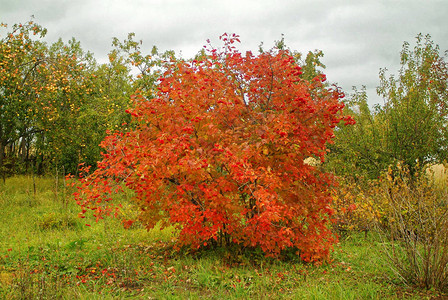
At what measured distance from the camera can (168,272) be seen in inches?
220

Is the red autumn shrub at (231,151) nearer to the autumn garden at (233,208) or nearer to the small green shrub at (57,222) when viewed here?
the autumn garden at (233,208)

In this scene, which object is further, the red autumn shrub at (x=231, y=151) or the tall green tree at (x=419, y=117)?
the tall green tree at (x=419, y=117)

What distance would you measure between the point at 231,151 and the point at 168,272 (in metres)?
2.22

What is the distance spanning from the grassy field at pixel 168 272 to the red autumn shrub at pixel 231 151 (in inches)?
19.1

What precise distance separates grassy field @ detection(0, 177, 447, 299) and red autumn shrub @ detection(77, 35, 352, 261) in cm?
48

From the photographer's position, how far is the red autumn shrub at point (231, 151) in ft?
16.7

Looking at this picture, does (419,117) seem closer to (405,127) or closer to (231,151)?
(405,127)

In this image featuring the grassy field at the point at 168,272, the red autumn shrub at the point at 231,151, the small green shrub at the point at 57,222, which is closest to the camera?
the grassy field at the point at 168,272

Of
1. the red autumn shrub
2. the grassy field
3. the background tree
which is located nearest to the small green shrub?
the grassy field

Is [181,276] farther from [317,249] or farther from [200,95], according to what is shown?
[200,95]

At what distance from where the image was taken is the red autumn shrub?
16.7 ft

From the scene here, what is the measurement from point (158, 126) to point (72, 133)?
1026 cm

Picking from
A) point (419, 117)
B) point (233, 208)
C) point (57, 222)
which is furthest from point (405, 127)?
point (57, 222)

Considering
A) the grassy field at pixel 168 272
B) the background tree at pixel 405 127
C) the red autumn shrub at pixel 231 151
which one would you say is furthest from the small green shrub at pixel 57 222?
the background tree at pixel 405 127
